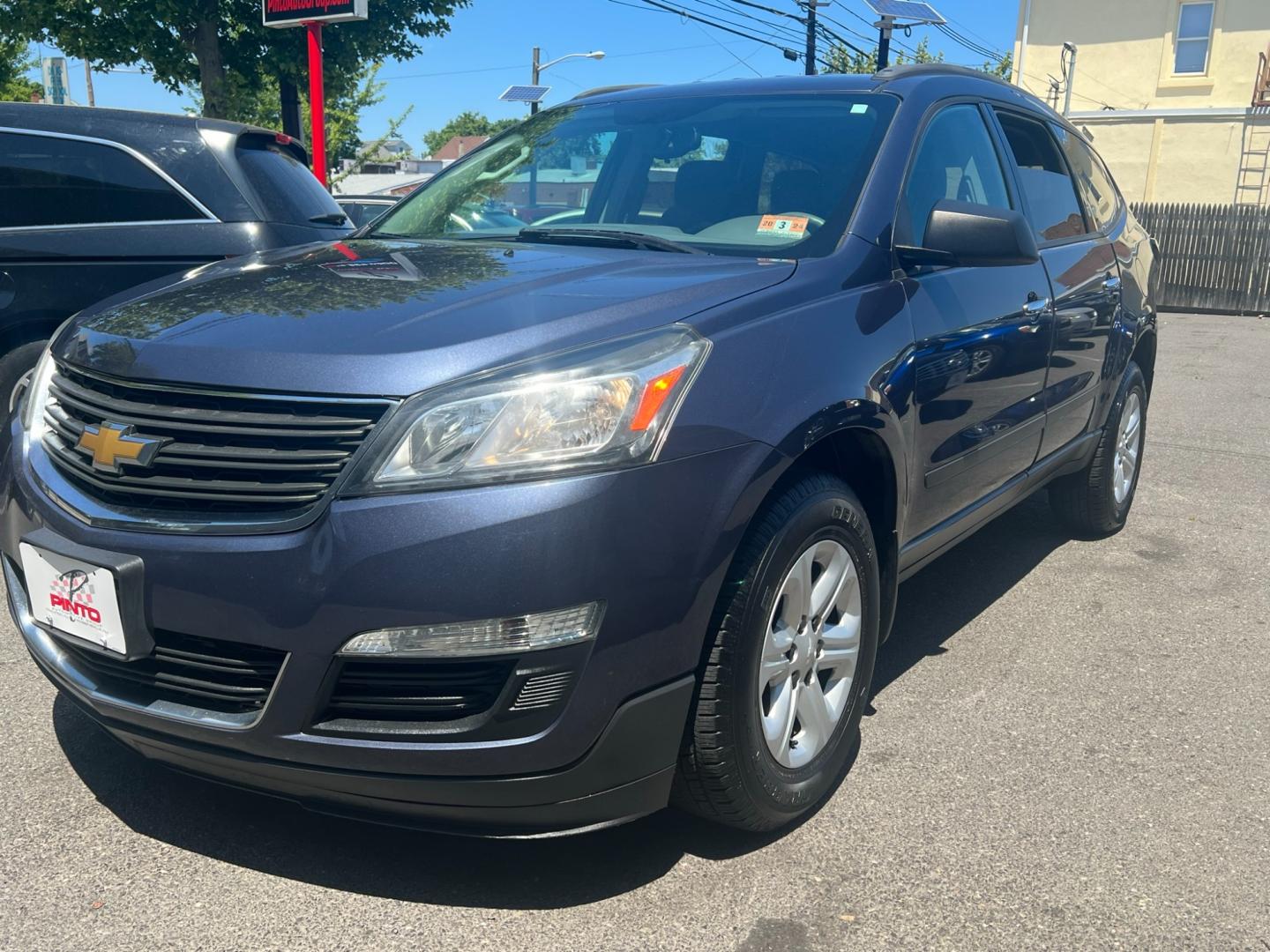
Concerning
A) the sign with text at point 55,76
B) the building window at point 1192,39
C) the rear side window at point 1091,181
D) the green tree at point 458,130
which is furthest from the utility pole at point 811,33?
the green tree at point 458,130

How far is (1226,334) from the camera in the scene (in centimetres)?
1503

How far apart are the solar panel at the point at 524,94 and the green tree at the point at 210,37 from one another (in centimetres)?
359

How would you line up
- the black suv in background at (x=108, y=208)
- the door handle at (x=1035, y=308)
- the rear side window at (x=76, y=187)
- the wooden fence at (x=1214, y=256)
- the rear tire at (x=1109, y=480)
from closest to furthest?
the door handle at (x=1035, y=308) < the black suv in background at (x=108, y=208) < the rear side window at (x=76, y=187) < the rear tire at (x=1109, y=480) < the wooden fence at (x=1214, y=256)

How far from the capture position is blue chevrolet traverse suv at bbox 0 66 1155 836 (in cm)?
212

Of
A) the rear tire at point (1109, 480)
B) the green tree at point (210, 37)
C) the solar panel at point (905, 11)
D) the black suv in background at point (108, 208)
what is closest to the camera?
the black suv in background at point (108, 208)

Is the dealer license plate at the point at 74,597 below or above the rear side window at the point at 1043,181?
below

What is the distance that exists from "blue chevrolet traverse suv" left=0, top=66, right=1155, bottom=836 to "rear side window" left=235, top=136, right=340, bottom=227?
92.0 inches

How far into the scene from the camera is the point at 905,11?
46.5 ft

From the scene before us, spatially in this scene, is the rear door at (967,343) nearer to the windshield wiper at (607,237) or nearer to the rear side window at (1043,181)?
the rear side window at (1043,181)

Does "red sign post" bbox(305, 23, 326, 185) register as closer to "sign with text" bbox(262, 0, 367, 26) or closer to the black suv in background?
"sign with text" bbox(262, 0, 367, 26)

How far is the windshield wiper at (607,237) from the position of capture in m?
3.16

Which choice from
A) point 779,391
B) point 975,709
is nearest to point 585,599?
point 779,391

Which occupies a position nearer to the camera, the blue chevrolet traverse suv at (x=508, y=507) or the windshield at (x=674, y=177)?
the blue chevrolet traverse suv at (x=508, y=507)

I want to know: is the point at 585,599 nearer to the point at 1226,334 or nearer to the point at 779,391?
the point at 779,391
